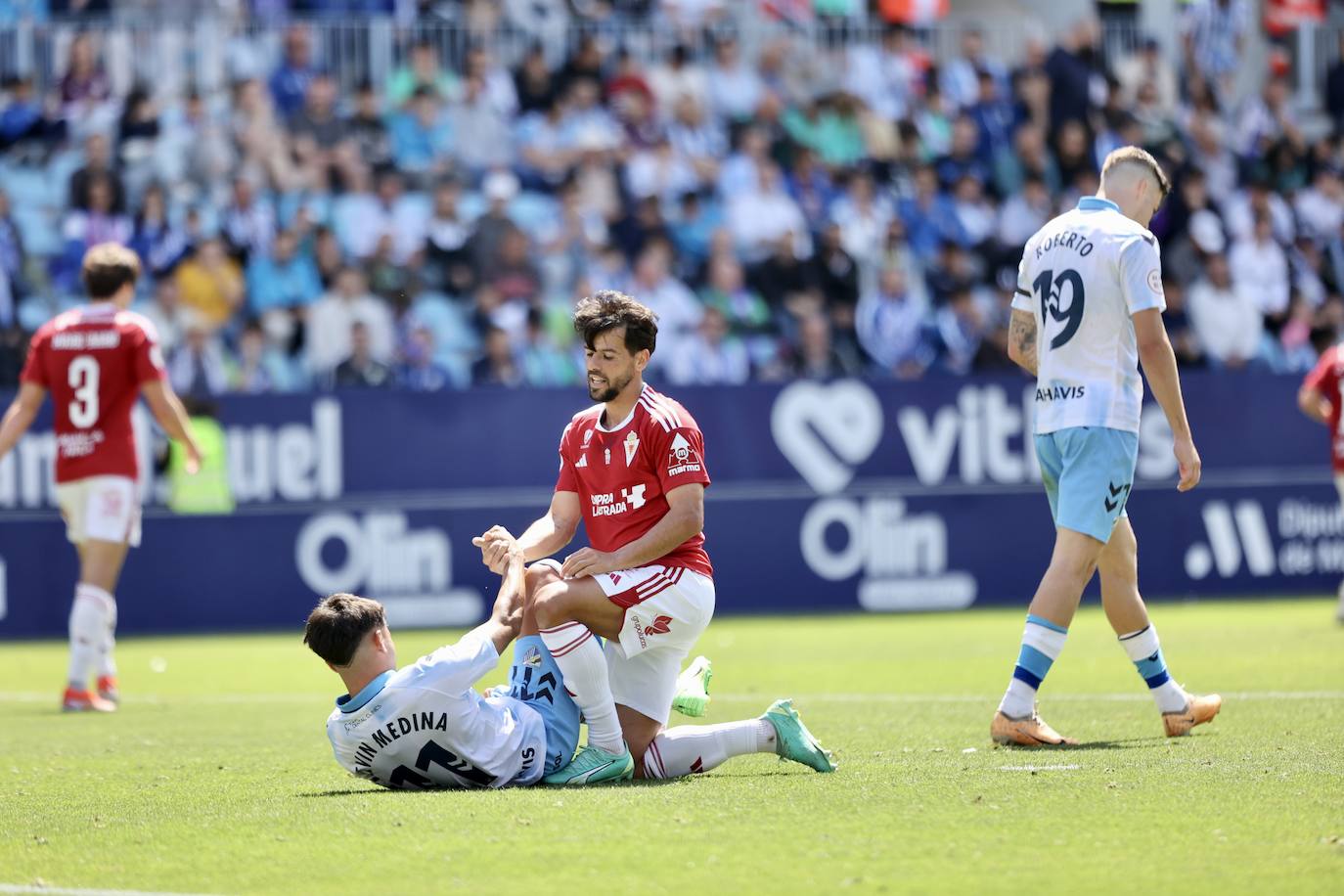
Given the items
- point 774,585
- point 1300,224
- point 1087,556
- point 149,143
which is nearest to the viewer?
point 1087,556

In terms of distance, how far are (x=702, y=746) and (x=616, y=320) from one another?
163 cm

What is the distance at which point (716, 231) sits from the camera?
67.1 ft

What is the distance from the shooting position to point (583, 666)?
705 cm

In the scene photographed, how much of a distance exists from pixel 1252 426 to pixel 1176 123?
719cm

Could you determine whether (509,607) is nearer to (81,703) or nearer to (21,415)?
(81,703)

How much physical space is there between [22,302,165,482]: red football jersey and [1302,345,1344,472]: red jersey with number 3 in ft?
31.5

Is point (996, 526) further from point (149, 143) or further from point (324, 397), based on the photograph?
point (149, 143)

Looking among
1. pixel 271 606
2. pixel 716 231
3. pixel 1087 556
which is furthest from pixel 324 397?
pixel 1087 556

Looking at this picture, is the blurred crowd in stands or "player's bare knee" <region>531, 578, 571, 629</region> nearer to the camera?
"player's bare knee" <region>531, 578, 571, 629</region>

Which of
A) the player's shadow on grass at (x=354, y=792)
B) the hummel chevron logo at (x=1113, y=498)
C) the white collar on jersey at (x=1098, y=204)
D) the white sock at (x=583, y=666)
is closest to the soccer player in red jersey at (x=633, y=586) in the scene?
the white sock at (x=583, y=666)

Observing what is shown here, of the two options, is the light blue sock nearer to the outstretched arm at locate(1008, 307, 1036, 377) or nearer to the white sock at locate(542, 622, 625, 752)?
the outstretched arm at locate(1008, 307, 1036, 377)

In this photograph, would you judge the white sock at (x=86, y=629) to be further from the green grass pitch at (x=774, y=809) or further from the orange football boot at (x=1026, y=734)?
the orange football boot at (x=1026, y=734)

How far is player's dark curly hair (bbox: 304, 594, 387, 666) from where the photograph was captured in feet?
21.9

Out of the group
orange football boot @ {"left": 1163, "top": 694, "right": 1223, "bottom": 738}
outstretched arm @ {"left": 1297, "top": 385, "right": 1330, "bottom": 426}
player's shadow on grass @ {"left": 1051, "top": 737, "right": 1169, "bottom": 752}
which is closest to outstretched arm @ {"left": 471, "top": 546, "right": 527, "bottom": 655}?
player's shadow on grass @ {"left": 1051, "top": 737, "right": 1169, "bottom": 752}
